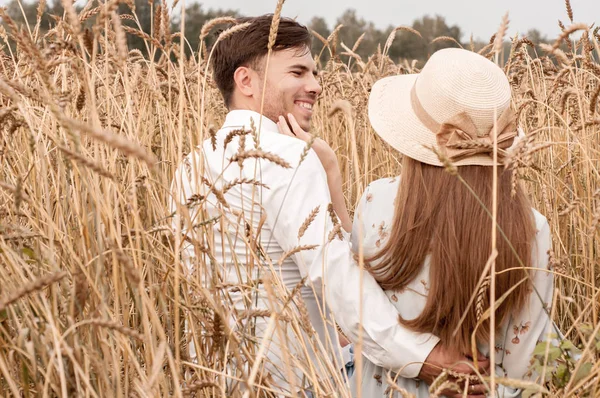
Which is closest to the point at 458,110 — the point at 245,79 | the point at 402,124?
the point at 402,124

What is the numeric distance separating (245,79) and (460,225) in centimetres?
108

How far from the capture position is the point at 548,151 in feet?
8.25

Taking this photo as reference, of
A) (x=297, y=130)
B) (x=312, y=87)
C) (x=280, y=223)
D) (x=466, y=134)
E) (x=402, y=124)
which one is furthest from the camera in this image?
(x=312, y=87)

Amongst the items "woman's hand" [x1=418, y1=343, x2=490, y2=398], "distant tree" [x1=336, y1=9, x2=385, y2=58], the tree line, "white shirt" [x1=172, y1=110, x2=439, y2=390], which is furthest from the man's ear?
"distant tree" [x1=336, y1=9, x2=385, y2=58]

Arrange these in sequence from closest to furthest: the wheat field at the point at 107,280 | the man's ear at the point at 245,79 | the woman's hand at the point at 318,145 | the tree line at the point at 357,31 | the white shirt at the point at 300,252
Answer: the wheat field at the point at 107,280 → the white shirt at the point at 300,252 → the woman's hand at the point at 318,145 → the man's ear at the point at 245,79 → the tree line at the point at 357,31

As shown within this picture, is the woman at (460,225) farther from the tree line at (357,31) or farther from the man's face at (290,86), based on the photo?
the tree line at (357,31)

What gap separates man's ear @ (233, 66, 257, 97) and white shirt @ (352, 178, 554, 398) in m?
0.75

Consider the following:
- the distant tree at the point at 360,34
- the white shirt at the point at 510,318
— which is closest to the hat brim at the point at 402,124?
the white shirt at the point at 510,318

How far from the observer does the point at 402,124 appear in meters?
1.61

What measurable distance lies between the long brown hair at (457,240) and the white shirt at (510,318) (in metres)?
0.04

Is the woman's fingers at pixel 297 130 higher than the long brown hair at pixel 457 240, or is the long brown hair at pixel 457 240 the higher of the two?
the woman's fingers at pixel 297 130

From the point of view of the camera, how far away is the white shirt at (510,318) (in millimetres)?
1544

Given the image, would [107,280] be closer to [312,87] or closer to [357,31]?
[312,87]

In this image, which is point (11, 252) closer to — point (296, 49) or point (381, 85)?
point (381, 85)
